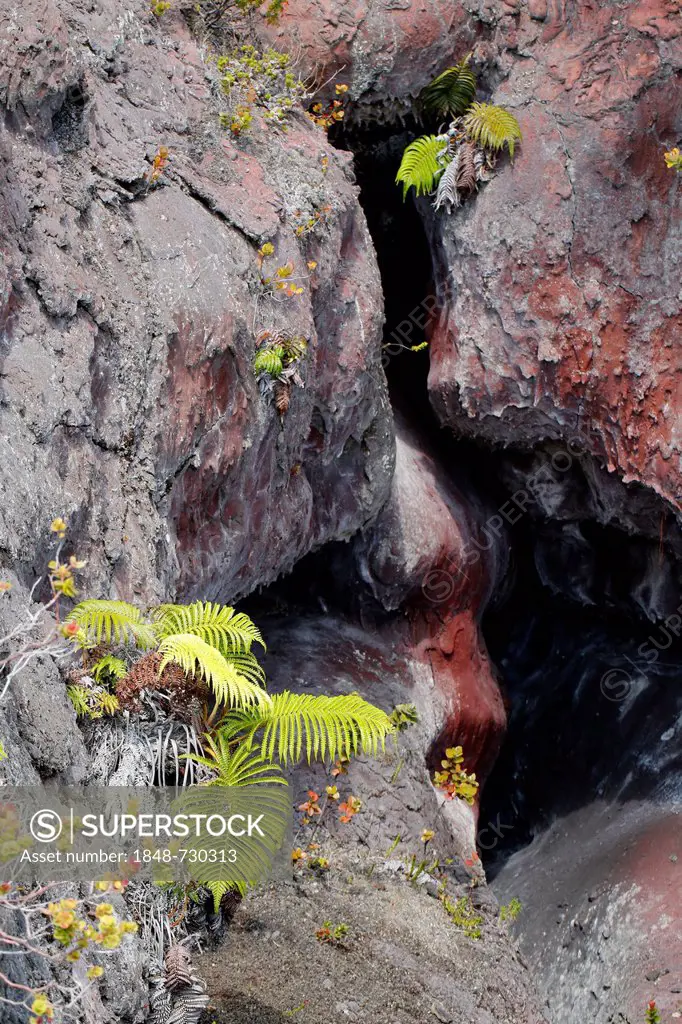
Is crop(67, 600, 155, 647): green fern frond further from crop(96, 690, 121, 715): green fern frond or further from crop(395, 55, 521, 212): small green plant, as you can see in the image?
crop(395, 55, 521, 212): small green plant

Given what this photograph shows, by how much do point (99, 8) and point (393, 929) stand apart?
633cm

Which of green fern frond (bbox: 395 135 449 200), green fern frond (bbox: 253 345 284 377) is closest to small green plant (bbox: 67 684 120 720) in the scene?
green fern frond (bbox: 253 345 284 377)

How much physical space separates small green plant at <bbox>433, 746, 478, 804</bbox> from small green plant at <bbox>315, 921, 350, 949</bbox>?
8.68 ft

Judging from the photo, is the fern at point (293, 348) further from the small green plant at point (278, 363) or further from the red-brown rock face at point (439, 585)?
the red-brown rock face at point (439, 585)

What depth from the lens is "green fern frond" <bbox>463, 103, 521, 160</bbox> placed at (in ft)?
30.2

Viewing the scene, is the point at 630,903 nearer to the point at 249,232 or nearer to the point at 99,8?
the point at 249,232

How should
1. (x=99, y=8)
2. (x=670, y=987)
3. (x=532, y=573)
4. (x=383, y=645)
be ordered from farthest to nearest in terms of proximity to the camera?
(x=532, y=573) < (x=383, y=645) < (x=670, y=987) < (x=99, y=8)

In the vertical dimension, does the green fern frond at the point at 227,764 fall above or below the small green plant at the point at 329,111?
below

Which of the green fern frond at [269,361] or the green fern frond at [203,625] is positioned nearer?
the green fern frond at [203,625]

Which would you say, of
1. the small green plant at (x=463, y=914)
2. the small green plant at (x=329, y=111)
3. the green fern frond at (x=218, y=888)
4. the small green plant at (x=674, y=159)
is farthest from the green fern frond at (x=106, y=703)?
the small green plant at (x=674, y=159)

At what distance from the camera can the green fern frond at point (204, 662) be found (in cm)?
481

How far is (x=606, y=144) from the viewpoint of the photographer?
896cm

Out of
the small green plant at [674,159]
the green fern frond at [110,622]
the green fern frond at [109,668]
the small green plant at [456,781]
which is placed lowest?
the small green plant at [456,781]

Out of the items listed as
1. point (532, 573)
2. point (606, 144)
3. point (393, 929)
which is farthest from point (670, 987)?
point (606, 144)
